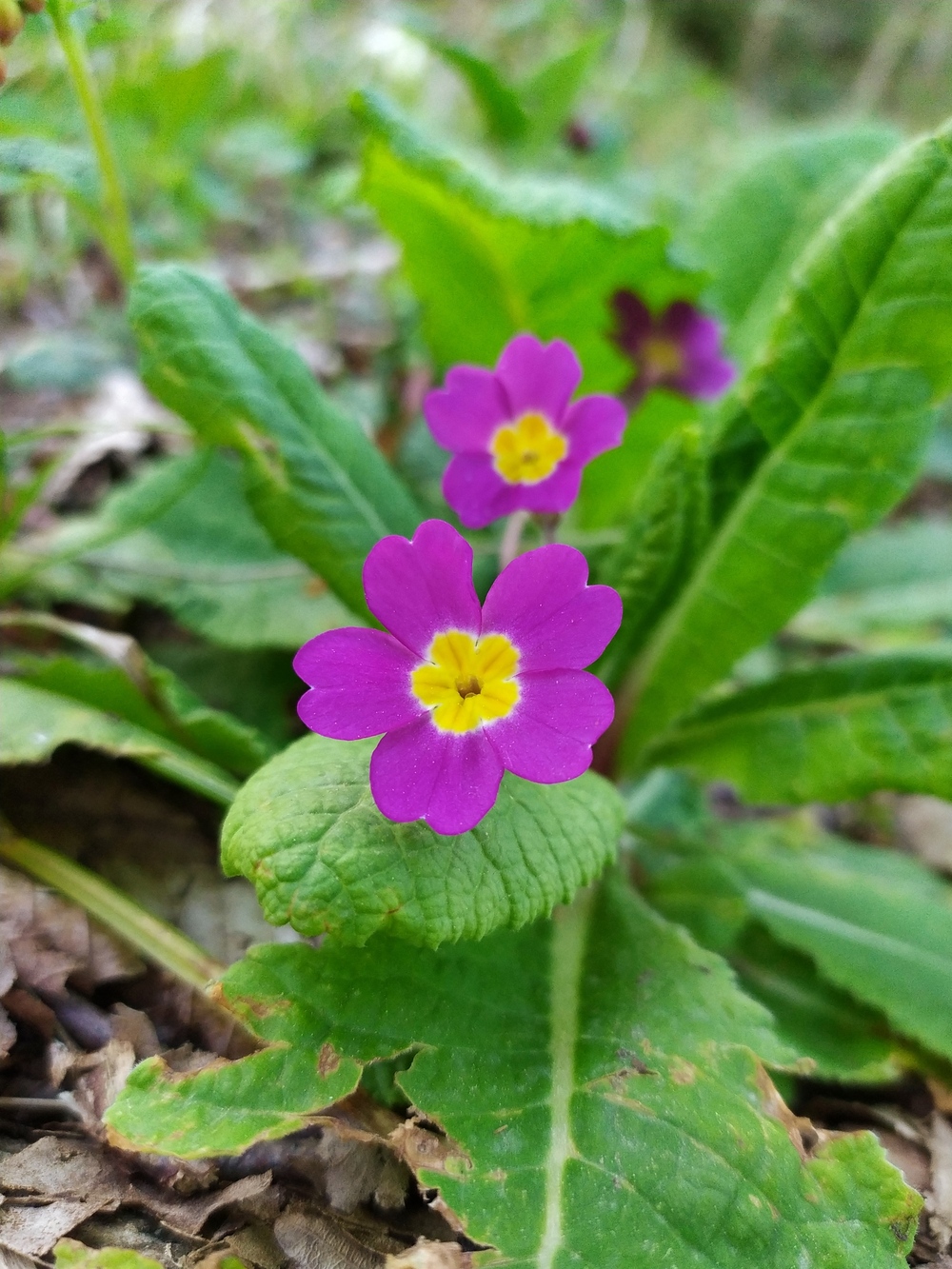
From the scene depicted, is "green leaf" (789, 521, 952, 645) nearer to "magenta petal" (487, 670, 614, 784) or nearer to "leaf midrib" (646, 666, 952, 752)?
"leaf midrib" (646, 666, 952, 752)

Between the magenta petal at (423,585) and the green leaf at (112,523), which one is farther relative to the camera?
the green leaf at (112,523)

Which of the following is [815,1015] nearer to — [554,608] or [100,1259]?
[554,608]

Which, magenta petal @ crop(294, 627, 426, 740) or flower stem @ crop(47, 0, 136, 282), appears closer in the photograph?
magenta petal @ crop(294, 627, 426, 740)

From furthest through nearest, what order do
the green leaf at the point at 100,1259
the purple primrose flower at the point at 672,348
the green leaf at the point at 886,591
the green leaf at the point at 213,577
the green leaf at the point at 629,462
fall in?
the green leaf at the point at 886,591 < the green leaf at the point at 629,462 < the purple primrose flower at the point at 672,348 < the green leaf at the point at 213,577 < the green leaf at the point at 100,1259

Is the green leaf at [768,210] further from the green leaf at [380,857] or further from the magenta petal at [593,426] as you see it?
the green leaf at [380,857]

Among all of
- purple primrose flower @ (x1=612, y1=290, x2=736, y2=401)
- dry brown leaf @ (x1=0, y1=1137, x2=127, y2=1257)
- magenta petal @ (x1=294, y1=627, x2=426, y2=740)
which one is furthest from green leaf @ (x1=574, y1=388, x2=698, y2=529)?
dry brown leaf @ (x1=0, y1=1137, x2=127, y2=1257)

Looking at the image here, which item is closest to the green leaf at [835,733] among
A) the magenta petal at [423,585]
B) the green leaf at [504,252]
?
the magenta petal at [423,585]

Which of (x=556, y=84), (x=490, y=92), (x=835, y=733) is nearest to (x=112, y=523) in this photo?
(x=835, y=733)
